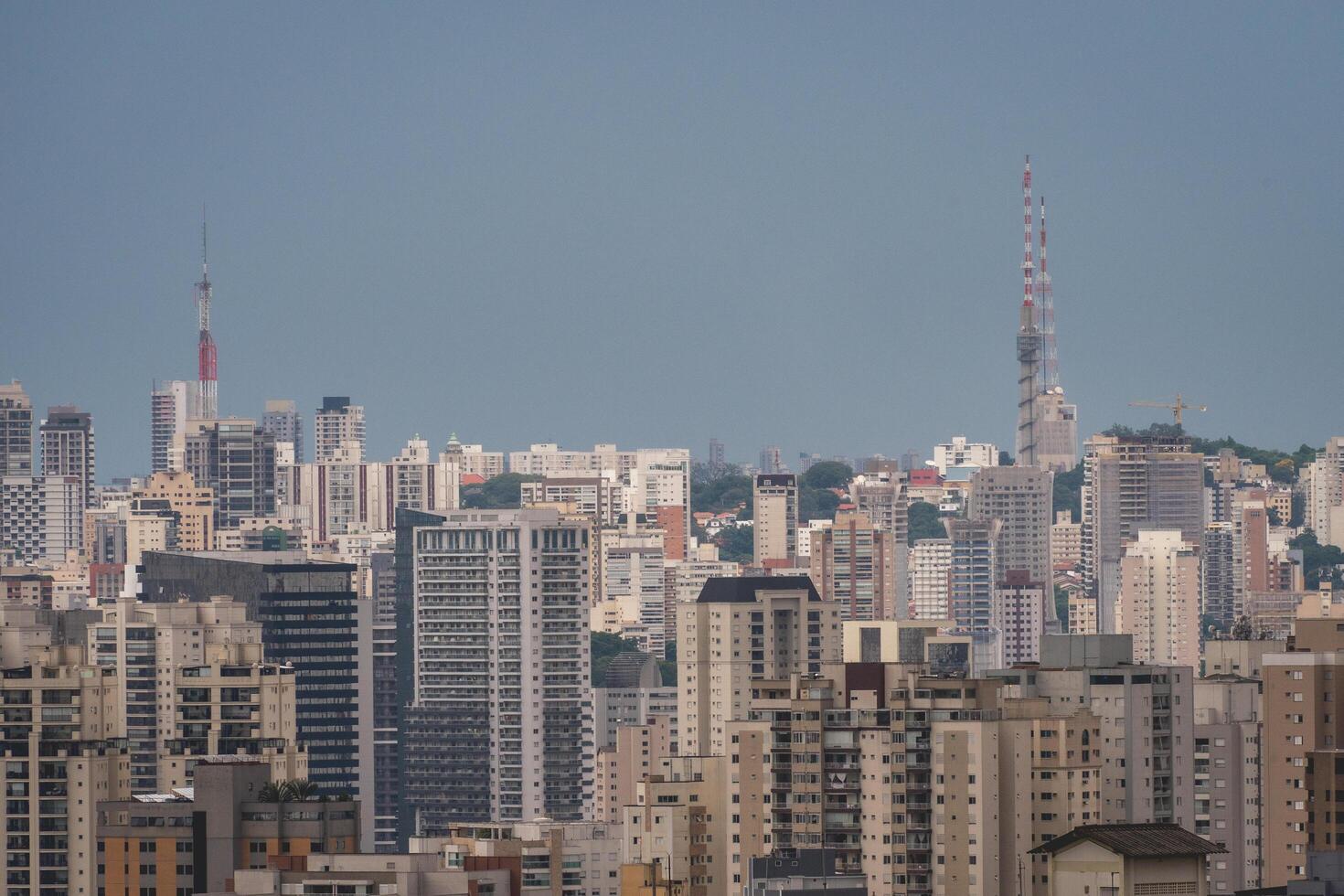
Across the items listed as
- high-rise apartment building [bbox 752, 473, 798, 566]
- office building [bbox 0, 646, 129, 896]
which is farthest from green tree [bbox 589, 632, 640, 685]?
office building [bbox 0, 646, 129, 896]

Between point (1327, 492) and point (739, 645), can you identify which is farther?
point (1327, 492)

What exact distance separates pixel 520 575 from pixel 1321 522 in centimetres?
4254

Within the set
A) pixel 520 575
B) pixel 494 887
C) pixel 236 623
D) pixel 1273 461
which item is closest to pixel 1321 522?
pixel 1273 461

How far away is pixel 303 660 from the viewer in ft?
216

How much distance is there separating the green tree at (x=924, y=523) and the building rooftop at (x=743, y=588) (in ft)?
155

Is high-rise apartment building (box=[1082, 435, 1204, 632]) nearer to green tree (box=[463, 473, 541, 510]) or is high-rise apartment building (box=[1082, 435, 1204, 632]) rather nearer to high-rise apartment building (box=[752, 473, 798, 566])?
high-rise apartment building (box=[752, 473, 798, 566])

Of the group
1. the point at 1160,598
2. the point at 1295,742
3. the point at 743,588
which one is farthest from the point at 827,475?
the point at 1295,742

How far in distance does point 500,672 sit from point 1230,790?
3123 cm

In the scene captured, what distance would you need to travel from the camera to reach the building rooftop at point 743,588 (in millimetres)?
56312

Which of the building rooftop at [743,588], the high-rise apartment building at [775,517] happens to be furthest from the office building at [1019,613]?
the building rooftop at [743,588]

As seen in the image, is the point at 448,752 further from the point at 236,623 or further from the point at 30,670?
the point at 30,670

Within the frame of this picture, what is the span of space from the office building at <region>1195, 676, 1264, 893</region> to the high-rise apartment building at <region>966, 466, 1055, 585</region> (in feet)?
→ 203

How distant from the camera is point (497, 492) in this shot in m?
117

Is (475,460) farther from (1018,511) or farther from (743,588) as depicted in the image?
(743,588)
